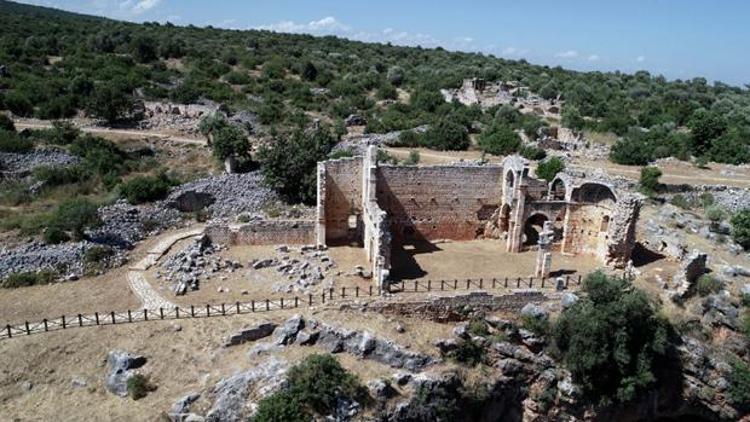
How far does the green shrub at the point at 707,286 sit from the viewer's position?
28453 mm

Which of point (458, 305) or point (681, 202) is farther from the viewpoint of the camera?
point (681, 202)

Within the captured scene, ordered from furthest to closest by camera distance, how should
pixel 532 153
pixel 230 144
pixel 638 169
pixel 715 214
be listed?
pixel 638 169 < pixel 532 153 < pixel 230 144 < pixel 715 214

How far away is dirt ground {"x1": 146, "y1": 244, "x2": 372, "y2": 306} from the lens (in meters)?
27.6

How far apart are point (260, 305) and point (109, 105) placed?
4130 cm

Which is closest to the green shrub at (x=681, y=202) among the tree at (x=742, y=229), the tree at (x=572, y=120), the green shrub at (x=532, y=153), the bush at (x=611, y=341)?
the tree at (x=742, y=229)

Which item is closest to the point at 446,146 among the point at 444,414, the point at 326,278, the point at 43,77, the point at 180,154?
the point at 180,154

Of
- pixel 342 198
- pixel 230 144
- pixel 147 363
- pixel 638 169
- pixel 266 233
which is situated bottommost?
pixel 147 363

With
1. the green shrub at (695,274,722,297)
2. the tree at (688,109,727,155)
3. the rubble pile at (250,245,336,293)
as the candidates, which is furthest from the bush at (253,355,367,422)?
the tree at (688,109,727,155)

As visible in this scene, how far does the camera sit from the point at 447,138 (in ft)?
180

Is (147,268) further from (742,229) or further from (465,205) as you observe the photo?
(742,229)

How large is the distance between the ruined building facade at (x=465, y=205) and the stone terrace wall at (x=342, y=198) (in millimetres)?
56

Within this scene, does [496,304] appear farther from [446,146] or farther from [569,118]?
[569,118]

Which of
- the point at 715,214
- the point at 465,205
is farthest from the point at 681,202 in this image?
the point at 465,205

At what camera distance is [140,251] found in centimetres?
3291
